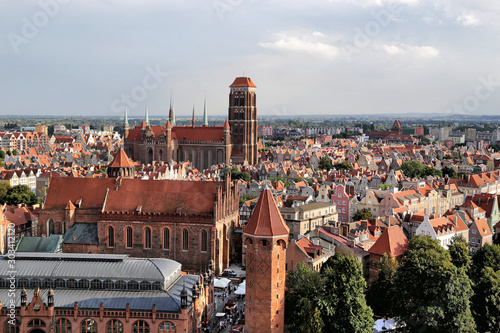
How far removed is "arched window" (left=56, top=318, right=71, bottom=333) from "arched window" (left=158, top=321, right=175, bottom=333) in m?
7.79

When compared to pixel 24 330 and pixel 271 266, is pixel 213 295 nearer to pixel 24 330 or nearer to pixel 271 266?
pixel 271 266

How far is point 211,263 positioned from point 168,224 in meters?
7.74

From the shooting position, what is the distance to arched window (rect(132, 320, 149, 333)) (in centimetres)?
4688

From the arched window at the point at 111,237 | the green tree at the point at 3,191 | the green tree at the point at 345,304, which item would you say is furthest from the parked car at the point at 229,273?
the green tree at the point at 3,191

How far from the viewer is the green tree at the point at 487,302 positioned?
168 feet

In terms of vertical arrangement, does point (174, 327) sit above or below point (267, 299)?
below

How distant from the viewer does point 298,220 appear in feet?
257

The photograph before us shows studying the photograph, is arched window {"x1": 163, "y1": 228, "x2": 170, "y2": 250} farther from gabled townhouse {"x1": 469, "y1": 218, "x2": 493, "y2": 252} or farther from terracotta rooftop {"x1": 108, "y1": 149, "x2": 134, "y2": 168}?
gabled townhouse {"x1": 469, "y1": 218, "x2": 493, "y2": 252}

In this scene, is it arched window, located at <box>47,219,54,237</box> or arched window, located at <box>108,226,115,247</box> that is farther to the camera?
arched window, located at <box>47,219,54,237</box>

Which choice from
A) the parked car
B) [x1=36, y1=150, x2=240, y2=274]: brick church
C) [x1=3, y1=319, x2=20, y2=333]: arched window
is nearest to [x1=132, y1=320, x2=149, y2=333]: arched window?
[x1=3, y1=319, x2=20, y2=333]: arched window

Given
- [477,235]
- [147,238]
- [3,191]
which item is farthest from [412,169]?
[147,238]

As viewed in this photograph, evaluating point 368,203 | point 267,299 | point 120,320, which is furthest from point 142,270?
point 368,203

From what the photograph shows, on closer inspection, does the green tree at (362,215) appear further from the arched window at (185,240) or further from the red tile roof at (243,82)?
the red tile roof at (243,82)

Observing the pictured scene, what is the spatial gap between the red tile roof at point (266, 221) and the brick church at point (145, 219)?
1940cm
